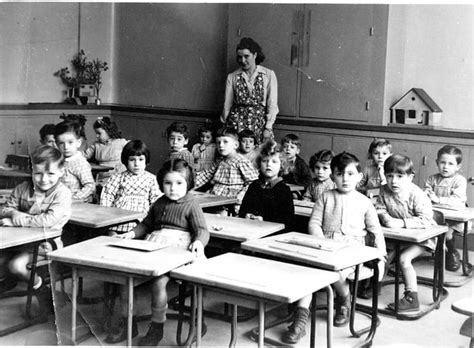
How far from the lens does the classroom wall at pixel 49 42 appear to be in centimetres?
735

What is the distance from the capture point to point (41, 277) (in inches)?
128

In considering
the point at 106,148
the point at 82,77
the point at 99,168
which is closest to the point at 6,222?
the point at 99,168

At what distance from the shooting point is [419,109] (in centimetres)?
579

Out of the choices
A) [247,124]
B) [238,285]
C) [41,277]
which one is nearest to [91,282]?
[41,277]

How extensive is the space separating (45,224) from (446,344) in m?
2.00

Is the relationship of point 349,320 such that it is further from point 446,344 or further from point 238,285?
point 238,285

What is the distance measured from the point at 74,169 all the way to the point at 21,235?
142cm

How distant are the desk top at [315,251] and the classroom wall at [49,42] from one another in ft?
17.0

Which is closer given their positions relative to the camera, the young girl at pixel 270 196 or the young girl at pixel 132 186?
the young girl at pixel 270 196

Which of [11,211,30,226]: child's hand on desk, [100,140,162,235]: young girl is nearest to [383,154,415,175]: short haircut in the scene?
[100,140,162,235]: young girl

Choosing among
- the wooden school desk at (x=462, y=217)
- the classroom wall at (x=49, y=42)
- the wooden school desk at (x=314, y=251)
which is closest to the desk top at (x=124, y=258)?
the wooden school desk at (x=314, y=251)

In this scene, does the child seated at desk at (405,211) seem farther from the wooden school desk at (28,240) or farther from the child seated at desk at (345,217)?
the wooden school desk at (28,240)

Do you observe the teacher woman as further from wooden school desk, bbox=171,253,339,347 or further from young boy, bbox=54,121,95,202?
wooden school desk, bbox=171,253,339,347

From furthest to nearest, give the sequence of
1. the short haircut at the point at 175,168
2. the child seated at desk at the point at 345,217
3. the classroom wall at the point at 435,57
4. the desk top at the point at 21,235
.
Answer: the classroom wall at the point at 435,57 < the child seated at desk at the point at 345,217 < the short haircut at the point at 175,168 < the desk top at the point at 21,235
